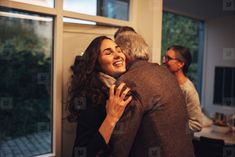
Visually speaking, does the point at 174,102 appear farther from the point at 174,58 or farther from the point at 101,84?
the point at 174,58

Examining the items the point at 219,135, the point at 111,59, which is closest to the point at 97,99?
the point at 111,59

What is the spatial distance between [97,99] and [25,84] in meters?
0.49

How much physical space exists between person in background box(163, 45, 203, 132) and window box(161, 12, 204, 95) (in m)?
1.59

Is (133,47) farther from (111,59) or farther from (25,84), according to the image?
(25,84)

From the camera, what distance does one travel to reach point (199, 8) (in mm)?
3646

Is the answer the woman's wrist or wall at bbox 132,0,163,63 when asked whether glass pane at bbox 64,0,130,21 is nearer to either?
wall at bbox 132,0,163,63

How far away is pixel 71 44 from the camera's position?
184cm

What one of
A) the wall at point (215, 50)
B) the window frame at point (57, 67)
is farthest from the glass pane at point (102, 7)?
the wall at point (215, 50)

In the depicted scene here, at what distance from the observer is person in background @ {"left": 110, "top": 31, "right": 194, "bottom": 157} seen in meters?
1.27

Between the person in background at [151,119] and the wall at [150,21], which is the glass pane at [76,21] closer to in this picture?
the wall at [150,21]

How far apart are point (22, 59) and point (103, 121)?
626mm

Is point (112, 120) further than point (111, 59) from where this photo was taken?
No

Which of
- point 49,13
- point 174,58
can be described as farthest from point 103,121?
point 174,58

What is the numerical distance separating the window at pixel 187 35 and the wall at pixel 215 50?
11cm
